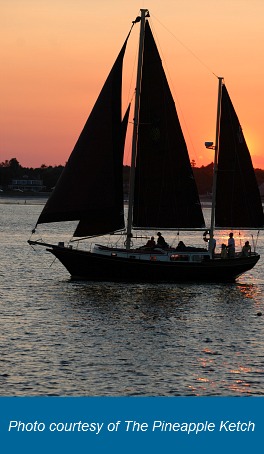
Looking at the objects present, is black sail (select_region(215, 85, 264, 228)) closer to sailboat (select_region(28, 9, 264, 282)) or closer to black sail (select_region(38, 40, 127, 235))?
sailboat (select_region(28, 9, 264, 282))

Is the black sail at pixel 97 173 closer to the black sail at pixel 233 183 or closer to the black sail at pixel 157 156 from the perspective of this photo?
the black sail at pixel 157 156

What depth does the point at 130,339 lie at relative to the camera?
42812 millimetres

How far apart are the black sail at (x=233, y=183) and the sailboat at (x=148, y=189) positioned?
6 cm

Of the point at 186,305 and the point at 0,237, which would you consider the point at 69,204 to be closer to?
the point at 186,305

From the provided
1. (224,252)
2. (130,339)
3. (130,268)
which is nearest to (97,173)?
(130,268)

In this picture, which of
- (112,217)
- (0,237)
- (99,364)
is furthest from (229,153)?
(0,237)

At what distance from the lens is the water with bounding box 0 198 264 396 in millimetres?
33531

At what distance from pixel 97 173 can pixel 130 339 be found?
1967 cm

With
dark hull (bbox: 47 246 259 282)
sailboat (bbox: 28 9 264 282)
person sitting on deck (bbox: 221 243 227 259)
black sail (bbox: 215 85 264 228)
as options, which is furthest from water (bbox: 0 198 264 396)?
black sail (bbox: 215 85 264 228)

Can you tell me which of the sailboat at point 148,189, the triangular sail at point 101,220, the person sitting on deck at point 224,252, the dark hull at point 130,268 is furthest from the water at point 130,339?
the triangular sail at point 101,220

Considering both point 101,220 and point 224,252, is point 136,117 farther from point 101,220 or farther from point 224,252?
point 224,252

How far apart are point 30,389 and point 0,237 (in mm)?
108577

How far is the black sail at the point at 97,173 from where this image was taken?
60.0 meters

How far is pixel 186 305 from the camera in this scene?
54719 millimetres
